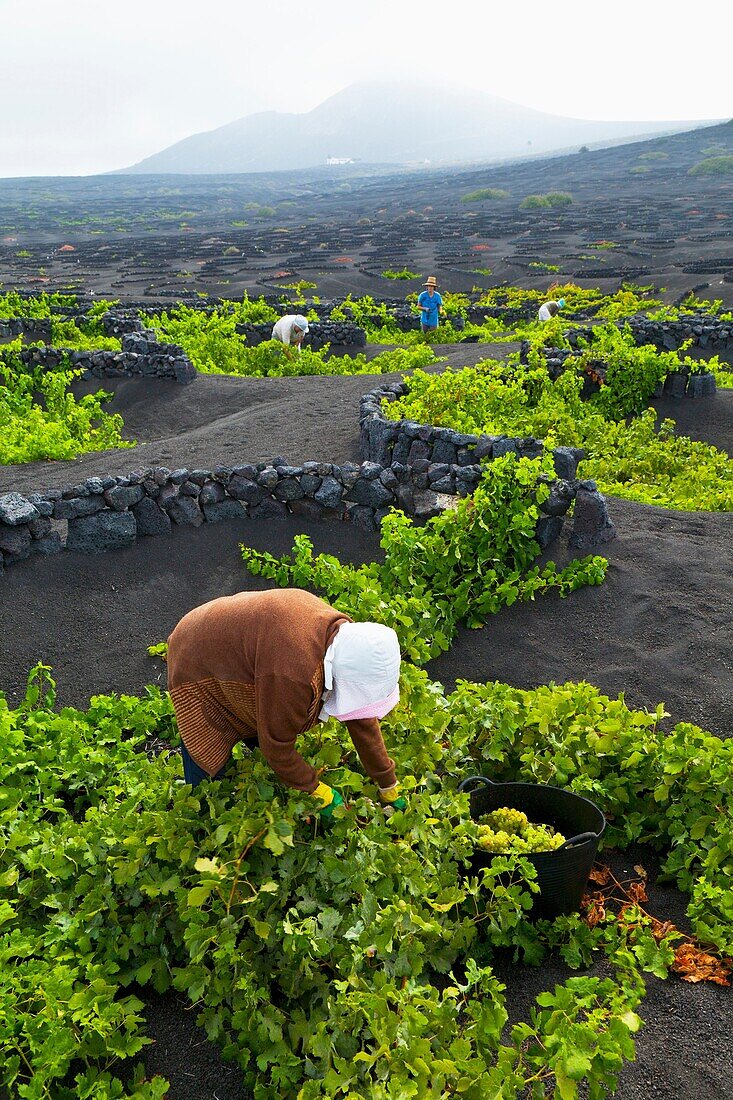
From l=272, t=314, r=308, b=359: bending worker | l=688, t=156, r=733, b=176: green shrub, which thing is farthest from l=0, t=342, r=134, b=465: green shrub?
l=688, t=156, r=733, b=176: green shrub

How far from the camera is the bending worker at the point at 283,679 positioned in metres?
2.81

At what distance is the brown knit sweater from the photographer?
9.25ft

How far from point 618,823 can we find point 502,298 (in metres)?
23.9

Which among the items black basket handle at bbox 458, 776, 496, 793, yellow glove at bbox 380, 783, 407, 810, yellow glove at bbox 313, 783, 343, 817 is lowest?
black basket handle at bbox 458, 776, 496, 793

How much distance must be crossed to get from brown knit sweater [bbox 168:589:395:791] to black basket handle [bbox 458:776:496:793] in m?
0.54

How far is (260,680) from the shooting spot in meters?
2.84

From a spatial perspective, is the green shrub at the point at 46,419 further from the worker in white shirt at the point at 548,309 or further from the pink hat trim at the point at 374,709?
the worker in white shirt at the point at 548,309

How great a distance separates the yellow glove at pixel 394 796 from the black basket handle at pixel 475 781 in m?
0.46

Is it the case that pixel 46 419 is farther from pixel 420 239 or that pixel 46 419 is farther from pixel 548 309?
pixel 420 239

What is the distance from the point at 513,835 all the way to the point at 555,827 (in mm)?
586

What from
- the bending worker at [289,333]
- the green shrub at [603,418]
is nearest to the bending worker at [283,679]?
the green shrub at [603,418]

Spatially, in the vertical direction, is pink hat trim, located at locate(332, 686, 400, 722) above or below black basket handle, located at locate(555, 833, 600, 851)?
above

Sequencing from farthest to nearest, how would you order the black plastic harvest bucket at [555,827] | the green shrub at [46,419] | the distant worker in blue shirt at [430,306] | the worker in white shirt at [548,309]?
the worker in white shirt at [548,309] → the distant worker in blue shirt at [430,306] → the green shrub at [46,419] → the black plastic harvest bucket at [555,827]

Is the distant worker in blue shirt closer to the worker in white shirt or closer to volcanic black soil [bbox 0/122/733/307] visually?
the worker in white shirt
